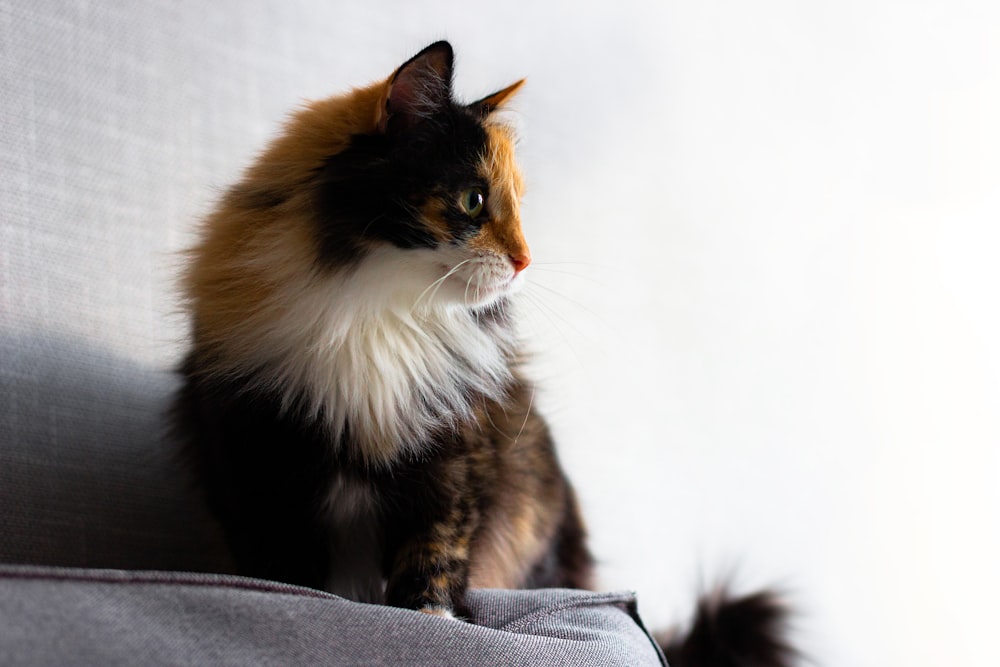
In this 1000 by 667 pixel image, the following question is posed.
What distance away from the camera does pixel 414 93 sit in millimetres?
982

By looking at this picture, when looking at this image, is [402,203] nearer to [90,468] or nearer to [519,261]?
[519,261]

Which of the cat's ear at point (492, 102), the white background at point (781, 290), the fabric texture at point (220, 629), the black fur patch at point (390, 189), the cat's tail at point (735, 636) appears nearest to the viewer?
the fabric texture at point (220, 629)

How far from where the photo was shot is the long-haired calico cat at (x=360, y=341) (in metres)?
0.96

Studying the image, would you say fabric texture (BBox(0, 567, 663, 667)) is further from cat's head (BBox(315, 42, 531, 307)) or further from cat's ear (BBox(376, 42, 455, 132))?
cat's ear (BBox(376, 42, 455, 132))

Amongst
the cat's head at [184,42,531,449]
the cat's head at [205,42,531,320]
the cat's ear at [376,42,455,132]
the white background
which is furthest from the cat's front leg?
the white background

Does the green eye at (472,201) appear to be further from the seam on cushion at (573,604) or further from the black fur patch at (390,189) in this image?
the seam on cushion at (573,604)

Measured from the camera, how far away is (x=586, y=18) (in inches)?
77.4

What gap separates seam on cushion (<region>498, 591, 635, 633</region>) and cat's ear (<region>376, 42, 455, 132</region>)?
0.56 metres

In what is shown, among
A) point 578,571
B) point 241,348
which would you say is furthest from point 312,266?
point 578,571

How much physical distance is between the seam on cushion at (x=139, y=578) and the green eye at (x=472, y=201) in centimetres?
44

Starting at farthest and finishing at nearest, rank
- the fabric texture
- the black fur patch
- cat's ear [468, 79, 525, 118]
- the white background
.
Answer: the white background → cat's ear [468, 79, 525, 118] → the black fur patch → the fabric texture

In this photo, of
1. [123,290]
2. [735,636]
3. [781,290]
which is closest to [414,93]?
[123,290]

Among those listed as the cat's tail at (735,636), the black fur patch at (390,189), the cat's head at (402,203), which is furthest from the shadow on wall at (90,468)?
the cat's tail at (735,636)

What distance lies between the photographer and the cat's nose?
99cm
